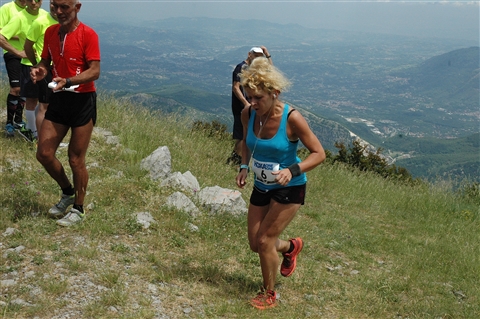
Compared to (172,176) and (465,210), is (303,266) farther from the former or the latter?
(465,210)

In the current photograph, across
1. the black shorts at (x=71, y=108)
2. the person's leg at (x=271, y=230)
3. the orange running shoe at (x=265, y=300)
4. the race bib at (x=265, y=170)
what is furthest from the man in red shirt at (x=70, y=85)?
the orange running shoe at (x=265, y=300)

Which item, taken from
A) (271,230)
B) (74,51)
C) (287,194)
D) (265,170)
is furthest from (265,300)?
(74,51)

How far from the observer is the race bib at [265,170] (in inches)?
146

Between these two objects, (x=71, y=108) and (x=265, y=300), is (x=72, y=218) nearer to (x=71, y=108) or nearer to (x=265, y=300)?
(x=71, y=108)

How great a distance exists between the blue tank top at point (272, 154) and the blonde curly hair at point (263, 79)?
0.67 feet

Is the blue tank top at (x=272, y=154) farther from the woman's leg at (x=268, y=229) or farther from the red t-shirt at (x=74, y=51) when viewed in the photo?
the red t-shirt at (x=74, y=51)

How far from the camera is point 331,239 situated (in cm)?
632

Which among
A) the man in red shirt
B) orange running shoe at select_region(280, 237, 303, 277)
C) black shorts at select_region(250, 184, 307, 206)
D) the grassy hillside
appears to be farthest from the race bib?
the man in red shirt

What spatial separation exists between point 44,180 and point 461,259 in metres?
5.59

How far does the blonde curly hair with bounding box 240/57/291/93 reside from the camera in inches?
138

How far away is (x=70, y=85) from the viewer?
4176 millimetres

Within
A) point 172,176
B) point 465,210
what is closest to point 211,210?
point 172,176

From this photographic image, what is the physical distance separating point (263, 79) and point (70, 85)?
1.84 meters

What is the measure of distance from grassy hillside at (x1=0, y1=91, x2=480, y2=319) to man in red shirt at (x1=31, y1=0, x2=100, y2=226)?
0.68 meters
